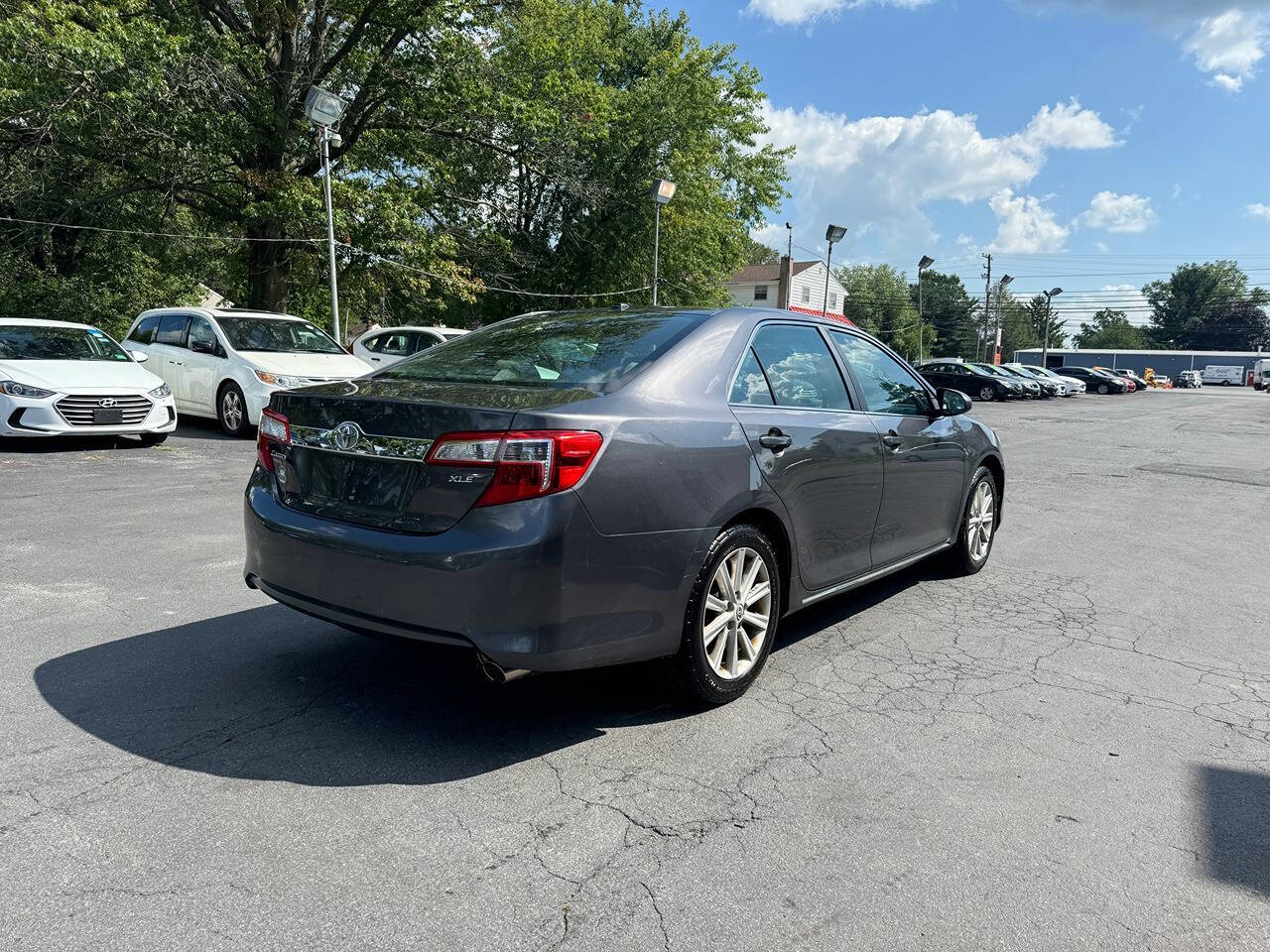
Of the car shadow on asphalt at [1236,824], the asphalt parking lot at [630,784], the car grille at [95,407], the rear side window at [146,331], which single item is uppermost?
the rear side window at [146,331]

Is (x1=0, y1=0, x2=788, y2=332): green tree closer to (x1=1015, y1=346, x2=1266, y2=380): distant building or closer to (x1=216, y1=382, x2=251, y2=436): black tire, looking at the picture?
(x1=216, y1=382, x2=251, y2=436): black tire

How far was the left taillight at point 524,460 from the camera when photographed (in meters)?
2.95

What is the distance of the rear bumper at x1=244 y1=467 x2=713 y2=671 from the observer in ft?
9.59

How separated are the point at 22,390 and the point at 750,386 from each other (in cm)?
951

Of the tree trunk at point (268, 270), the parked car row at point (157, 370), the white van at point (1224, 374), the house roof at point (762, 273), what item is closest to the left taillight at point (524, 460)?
the parked car row at point (157, 370)

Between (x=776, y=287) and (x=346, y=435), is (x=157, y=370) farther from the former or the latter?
(x=776, y=287)

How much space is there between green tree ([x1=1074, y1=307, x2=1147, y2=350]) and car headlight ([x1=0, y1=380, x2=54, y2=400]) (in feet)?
472

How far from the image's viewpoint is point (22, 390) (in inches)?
394

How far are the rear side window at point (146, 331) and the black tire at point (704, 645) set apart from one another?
13127mm

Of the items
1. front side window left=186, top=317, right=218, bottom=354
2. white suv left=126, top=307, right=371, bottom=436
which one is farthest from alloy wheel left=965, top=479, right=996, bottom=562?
front side window left=186, top=317, right=218, bottom=354

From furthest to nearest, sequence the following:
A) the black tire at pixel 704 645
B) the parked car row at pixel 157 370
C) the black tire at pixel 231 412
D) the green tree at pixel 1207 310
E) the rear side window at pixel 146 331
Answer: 1. the green tree at pixel 1207 310
2. the rear side window at pixel 146 331
3. the black tire at pixel 231 412
4. the parked car row at pixel 157 370
5. the black tire at pixel 704 645

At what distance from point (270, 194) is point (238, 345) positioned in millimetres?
8820

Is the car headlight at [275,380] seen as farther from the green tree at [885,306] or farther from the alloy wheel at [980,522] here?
the green tree at [885,306]

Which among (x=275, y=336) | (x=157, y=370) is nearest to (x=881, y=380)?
(x=275, y=336)
